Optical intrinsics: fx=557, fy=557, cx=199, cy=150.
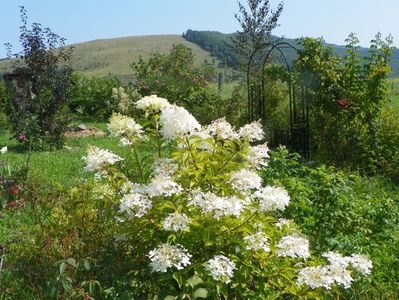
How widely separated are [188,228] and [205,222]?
18cm

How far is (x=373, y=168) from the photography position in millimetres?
9156

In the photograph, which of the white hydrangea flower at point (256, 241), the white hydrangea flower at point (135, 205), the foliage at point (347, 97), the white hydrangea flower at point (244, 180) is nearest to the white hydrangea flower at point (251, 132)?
the white hydrangea flower at point (244, 180)

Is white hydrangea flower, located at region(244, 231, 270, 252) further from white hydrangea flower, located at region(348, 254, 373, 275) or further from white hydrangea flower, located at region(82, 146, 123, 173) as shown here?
white hydrangea flower, located at region(82, 146, 123, 173)

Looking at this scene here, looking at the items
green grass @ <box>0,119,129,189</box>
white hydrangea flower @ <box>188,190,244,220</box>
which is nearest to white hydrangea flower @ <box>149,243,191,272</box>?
white hydrangea flower @ <box>188,190,244,220</box>

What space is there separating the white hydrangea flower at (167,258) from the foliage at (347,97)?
681cm

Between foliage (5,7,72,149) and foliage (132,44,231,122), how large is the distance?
12.0ft

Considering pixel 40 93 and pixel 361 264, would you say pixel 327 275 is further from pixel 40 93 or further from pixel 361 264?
pixel 40 93

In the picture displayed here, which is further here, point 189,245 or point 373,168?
point 373,168

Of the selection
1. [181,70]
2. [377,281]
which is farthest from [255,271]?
[181,70]

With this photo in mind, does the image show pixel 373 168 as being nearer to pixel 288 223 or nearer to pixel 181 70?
pixel 288 223

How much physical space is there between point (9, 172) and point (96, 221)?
367cm

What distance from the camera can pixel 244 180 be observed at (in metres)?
3.15

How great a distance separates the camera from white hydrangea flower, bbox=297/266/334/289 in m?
2.95

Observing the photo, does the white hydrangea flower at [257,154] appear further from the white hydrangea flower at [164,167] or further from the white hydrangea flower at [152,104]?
the white hydrangea flower at [152,104]
